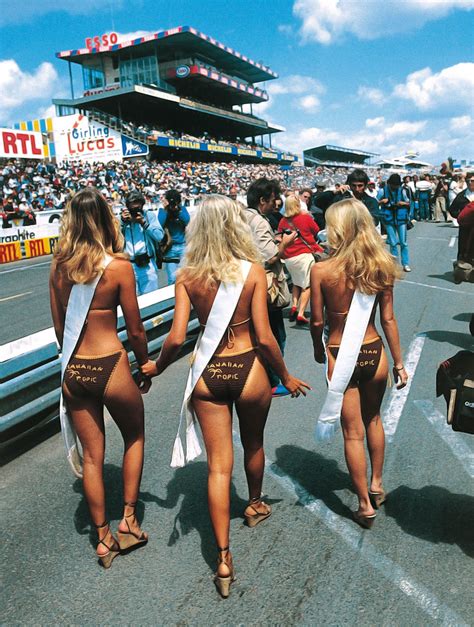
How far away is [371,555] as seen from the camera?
2727mm

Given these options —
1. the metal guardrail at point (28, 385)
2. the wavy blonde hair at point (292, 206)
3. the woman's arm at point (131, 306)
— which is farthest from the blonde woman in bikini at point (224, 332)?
the wavy blonde hair at point (292, 206)

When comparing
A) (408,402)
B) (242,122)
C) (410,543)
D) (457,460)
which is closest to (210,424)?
(410,543)

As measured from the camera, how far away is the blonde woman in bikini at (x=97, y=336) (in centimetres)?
264

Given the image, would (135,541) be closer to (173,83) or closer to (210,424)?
(210,424)

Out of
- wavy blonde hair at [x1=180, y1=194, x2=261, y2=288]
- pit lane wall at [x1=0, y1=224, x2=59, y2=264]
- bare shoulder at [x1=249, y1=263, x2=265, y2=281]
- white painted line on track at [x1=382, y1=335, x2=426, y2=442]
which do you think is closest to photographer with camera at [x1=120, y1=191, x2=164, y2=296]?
white painted line on track at [x1=382, y1=335, x2=426, y2=442]

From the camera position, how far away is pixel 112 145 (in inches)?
1725

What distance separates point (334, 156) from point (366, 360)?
11235 centimetres

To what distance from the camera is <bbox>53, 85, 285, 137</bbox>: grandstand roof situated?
4728cm

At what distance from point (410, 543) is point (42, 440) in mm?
2898

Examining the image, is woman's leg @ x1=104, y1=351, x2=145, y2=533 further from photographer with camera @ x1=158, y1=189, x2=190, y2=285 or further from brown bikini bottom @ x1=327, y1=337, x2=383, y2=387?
photographer with camera @ x1=158, y1=189, x2=190, y2=285

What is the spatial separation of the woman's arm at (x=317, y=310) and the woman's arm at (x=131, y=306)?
0.96 meters

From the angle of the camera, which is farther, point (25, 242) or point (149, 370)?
point (25, 242)

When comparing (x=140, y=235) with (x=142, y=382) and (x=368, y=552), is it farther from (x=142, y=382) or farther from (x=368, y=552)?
(x=368, y=552)

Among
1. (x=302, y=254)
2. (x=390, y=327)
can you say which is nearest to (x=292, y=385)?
(x=390, y=327)
